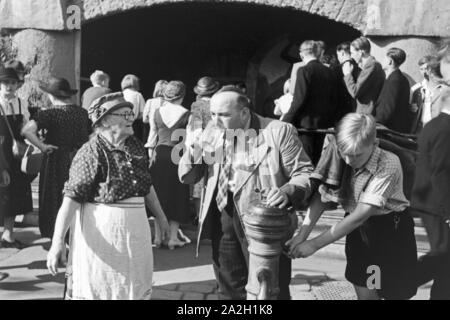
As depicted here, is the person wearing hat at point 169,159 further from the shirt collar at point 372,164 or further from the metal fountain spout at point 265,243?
the metal fountain spout at point 265,243

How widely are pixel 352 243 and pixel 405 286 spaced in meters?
0.39

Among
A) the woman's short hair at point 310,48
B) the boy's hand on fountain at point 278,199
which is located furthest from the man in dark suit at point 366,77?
the boy's hand on fountain at point 278,199

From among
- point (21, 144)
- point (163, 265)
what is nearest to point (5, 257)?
point (21, 144)

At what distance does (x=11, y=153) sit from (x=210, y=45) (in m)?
5.81

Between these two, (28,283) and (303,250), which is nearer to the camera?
(303,250)

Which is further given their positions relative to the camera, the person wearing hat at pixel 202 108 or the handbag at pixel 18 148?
the handbag at pixel 18 148

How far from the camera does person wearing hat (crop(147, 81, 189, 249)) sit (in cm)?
482

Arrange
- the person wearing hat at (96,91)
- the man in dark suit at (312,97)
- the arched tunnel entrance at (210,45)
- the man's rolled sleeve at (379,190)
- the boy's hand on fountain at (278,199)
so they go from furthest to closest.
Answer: the arched tunnel entrance at (210,45), the person wearing hat at (96,91), the man in dark suit at (312,97), the man's rolled sleeve at (379,190), the boy's hand on fountain at (278,199)

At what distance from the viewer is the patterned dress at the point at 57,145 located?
4312mm

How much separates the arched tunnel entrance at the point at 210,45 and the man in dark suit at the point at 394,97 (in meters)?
4.07

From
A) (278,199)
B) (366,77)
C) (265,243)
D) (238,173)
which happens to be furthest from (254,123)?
(366,77)

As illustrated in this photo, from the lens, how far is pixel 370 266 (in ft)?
9.24

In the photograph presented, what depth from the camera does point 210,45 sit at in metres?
9.80

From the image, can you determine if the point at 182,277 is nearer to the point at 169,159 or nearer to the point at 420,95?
the point at 169,159
